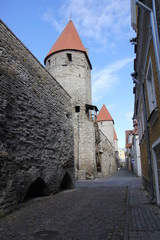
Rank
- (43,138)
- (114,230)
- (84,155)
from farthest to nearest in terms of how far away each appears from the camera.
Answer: (84,155), (43,138), (114,230)

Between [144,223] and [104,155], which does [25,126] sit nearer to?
[144,223]

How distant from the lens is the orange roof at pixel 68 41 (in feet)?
74.2

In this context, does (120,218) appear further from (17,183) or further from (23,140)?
(23,140)

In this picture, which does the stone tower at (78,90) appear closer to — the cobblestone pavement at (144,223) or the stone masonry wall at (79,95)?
the stone masonry wall at (79,95)

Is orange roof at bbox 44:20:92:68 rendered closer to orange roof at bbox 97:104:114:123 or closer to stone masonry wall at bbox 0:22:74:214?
stone masonry wall at bbox 0:22:74:214

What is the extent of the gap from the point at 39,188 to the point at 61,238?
4.77 m

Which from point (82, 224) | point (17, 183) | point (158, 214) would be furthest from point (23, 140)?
point (158, 214)

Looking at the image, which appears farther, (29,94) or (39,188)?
(39,188)

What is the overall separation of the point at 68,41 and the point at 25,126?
19.0 m

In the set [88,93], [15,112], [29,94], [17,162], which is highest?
[88,93]

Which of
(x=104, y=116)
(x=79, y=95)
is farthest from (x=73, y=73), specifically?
(x=104, y=116)

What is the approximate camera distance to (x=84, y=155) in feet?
65.2

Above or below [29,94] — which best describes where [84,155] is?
below

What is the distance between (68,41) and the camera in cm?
2358
